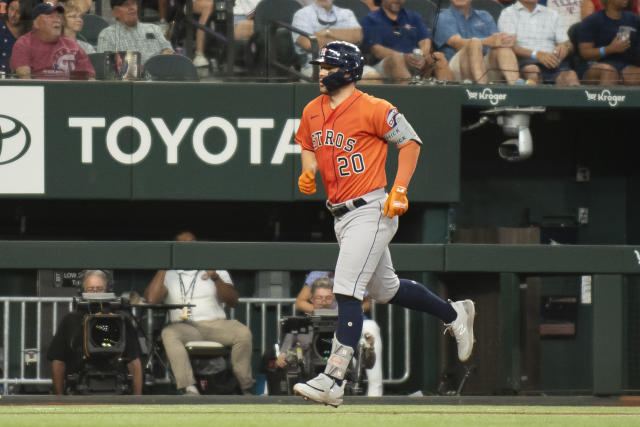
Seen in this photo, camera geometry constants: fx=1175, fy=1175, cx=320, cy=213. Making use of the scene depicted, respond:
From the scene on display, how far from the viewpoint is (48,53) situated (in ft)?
32.9

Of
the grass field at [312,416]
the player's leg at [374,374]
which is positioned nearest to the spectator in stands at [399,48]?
the player's leg at [374,374]

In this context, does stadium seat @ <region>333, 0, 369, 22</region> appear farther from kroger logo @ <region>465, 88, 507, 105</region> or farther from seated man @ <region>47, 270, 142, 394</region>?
seated man @ <region>47, 270, 142, 394</region>

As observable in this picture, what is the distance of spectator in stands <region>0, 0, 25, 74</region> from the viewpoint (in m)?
9.92

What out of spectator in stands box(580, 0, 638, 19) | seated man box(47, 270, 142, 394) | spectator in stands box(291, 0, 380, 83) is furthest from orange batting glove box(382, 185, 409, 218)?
spectator in stands box(580, 0, 638, 19)

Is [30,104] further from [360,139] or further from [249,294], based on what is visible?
[360,139]

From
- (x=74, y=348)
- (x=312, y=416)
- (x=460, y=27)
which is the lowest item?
(x=312, y=416)

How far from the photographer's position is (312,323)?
877cm

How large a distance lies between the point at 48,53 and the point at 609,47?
5.10 m

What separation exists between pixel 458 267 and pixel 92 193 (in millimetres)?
3336

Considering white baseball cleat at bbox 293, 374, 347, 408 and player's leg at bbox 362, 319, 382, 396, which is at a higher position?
white baseball cleat at bbox 293, 374, 347, 408

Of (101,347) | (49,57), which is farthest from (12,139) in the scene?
(101,347)

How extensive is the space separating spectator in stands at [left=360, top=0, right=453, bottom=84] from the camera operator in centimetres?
210

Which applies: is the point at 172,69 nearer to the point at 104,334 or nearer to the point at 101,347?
the point at 104,334

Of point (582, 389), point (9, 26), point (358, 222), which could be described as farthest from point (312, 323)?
point (9, 26)
